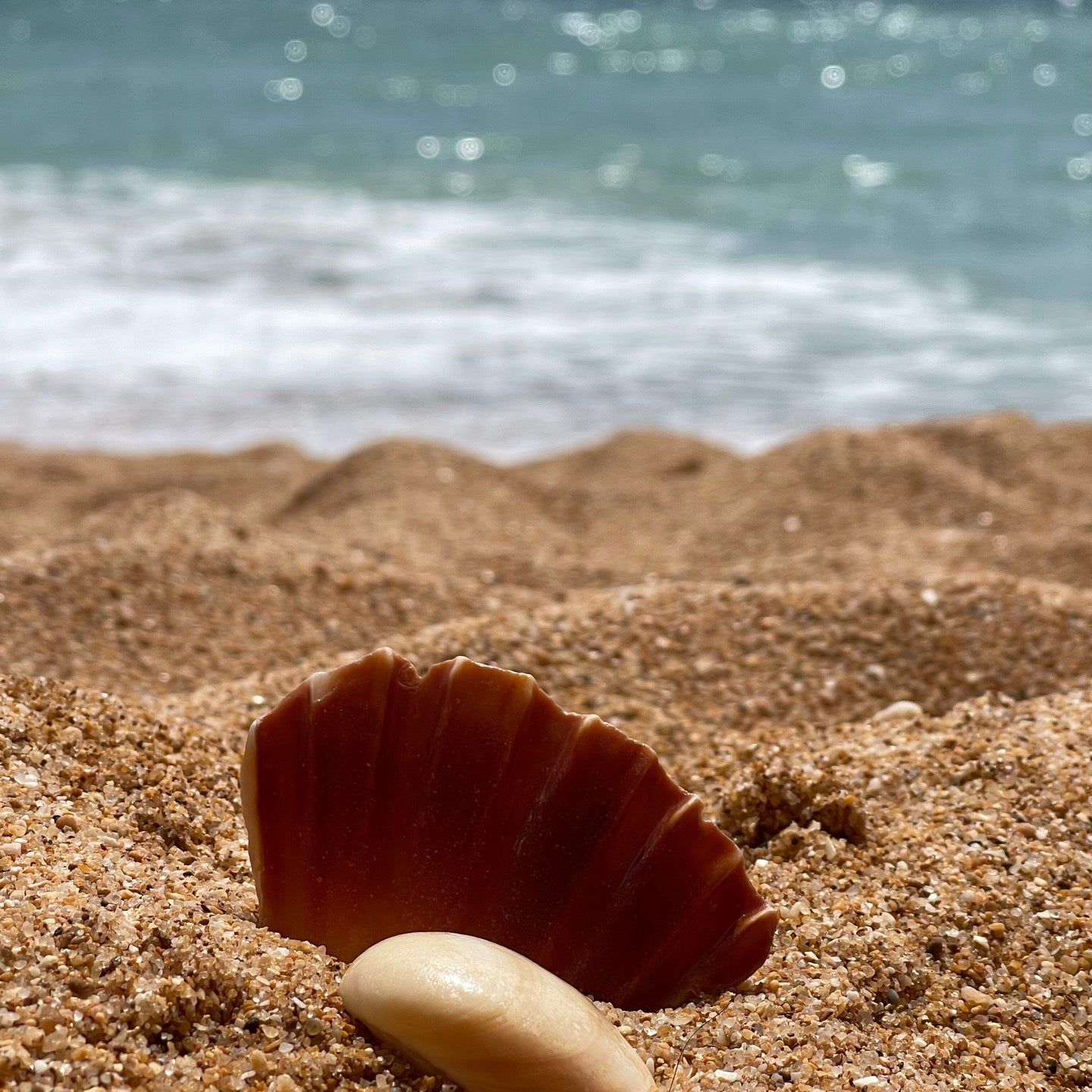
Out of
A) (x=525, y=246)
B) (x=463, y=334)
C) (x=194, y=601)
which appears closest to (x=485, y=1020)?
(x=194, y=601)

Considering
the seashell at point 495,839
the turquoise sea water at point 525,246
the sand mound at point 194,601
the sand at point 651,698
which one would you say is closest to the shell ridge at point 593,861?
the seashell at point 495,839

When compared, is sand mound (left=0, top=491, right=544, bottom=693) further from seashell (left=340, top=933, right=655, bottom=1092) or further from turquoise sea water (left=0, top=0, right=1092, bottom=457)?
turquoise sea water (left=0, top=0, right=1092, bottom=457)

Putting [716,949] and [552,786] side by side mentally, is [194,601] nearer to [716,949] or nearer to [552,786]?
[552,786]

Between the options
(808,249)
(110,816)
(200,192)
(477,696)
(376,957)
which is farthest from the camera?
(200,192)

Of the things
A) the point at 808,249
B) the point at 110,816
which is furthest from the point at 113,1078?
the point at 808,249

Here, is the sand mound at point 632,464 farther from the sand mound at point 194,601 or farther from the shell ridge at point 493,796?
the shell ridge at point 493,796

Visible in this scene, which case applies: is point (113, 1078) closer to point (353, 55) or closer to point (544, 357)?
point (544, 357)
